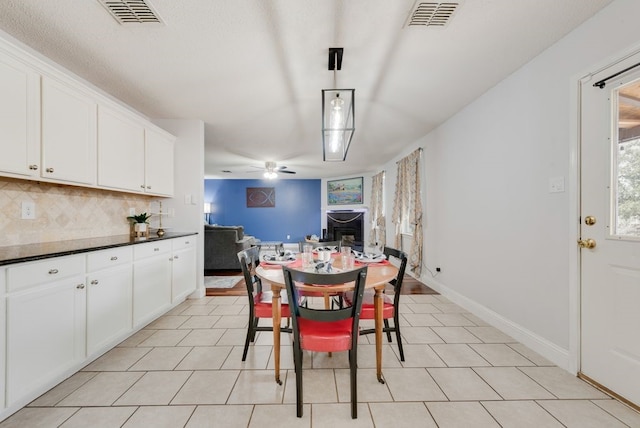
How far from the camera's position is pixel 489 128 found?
2543 millimetres

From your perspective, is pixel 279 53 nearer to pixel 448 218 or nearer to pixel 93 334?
pixel 93 334

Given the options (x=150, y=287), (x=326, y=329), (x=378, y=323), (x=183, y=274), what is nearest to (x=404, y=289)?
(x=378, y=323)

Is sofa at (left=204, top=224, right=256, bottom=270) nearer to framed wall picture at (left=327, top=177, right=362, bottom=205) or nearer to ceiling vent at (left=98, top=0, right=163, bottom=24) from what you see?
ceiling vent at (left=98, top=0, right=163, bottom=24)

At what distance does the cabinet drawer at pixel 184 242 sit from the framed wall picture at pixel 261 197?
5.12 m

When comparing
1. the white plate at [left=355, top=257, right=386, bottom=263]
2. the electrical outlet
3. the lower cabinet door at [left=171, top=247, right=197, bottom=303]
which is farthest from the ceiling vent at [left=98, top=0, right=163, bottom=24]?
the white plate at [left=355, top=257, right=386, bottom=263]

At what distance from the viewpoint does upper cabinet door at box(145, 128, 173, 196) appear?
9.19ft

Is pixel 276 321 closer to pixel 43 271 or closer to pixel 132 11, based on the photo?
pixel 43 271

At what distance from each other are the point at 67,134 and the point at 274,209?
6.41 meters

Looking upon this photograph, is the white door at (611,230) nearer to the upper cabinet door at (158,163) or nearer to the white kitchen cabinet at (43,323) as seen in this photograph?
the white kitchen cabinet at (43,323)

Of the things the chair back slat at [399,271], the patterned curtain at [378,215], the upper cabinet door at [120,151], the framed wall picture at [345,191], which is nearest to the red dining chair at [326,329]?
the chair back slat at [399,271]

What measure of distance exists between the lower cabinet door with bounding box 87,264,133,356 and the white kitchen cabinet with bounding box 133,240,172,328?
0.09 meters

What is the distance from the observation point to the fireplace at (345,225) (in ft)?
25.5

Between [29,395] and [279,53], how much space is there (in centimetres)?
270

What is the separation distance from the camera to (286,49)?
1893mm
